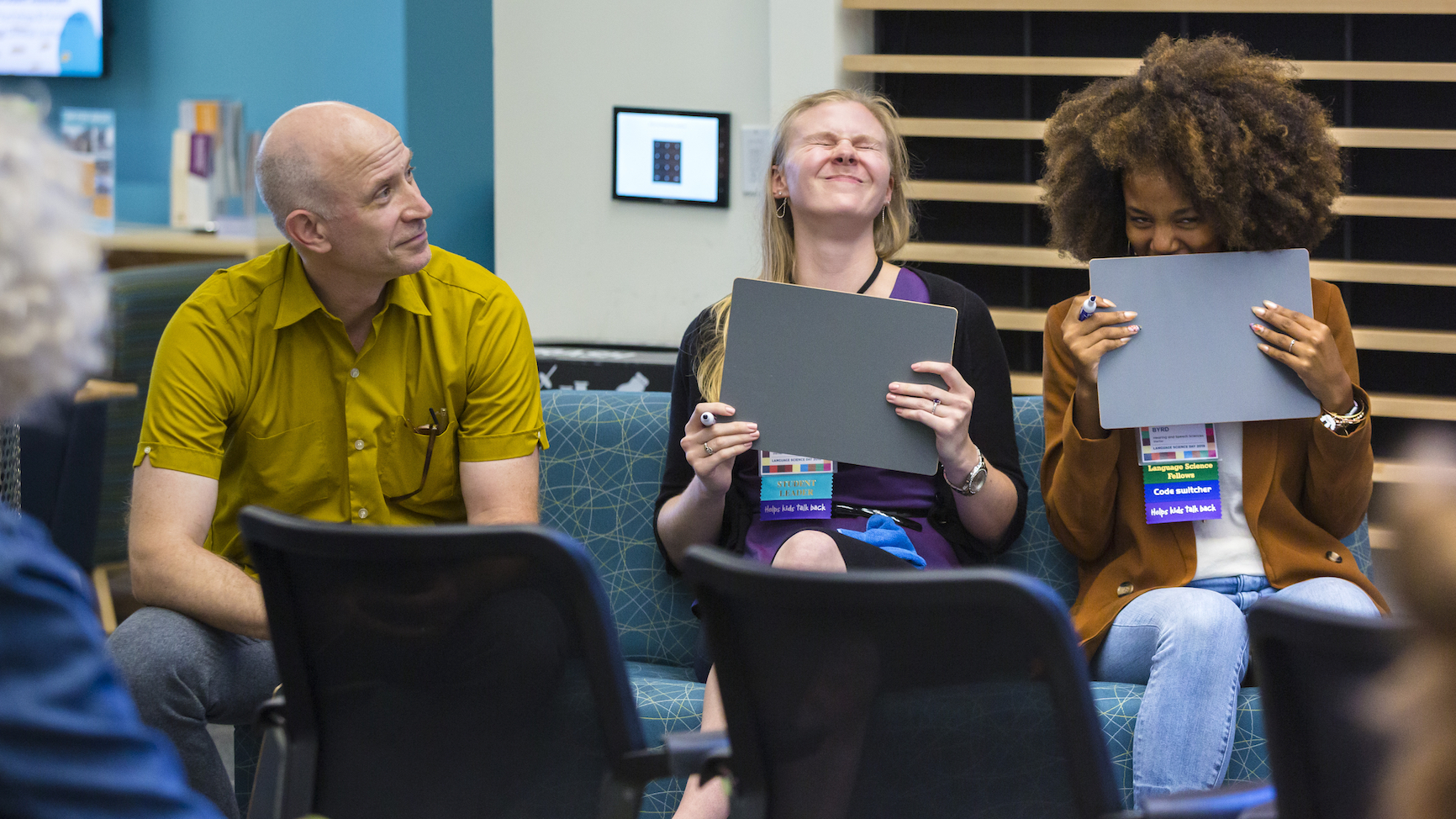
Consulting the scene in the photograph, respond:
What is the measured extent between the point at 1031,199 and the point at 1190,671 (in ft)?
6.41

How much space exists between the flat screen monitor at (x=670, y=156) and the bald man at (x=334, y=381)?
1929 mm

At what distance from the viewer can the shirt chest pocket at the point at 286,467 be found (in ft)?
7.13

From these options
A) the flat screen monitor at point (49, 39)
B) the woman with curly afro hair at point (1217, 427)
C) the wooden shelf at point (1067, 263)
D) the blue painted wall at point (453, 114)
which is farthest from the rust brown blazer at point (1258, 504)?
the flat screen monitor at point (49, 39)

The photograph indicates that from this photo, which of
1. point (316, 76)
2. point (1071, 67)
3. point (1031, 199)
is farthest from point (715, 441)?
point (316, 76)

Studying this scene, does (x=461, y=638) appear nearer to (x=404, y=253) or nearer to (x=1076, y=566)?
(x=404, y=253)

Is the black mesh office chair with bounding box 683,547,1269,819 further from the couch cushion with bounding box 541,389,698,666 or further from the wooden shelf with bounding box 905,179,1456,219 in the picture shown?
the wooden shelf with bounding box 905,179,1456,219

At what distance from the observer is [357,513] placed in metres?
2.20

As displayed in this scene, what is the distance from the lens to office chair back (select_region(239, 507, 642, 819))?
4.01ft

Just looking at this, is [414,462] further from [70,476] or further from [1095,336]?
[70,476]

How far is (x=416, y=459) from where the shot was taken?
7.29 feet

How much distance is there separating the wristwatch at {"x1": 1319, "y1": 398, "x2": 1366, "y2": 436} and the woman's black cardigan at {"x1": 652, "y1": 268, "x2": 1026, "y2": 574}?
522mm

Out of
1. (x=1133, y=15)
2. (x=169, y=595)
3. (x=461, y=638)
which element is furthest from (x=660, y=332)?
(x=461, y=638)

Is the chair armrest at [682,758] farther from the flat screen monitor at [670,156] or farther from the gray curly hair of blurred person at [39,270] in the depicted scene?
the flat screen monitor at [670,156]

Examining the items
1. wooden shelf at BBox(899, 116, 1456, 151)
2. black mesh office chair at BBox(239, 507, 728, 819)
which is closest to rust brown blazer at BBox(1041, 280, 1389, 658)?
black mesh office chair at BBox(239, 507, 728, 819)
